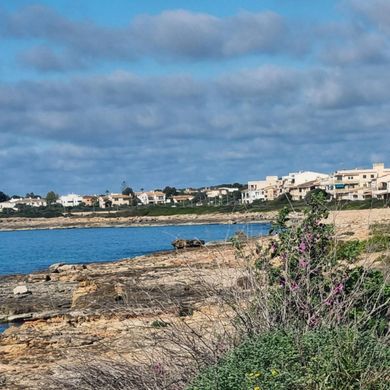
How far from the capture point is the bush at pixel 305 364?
17.8ft

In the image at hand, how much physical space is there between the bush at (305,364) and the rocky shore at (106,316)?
4.58 feet

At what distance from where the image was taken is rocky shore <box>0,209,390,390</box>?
26.4ft

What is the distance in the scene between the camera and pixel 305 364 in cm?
573

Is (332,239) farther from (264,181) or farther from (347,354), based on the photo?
(264,181)

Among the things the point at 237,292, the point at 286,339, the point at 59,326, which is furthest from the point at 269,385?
the point at 59,326

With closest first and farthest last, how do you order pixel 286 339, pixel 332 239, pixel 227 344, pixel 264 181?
pixel 286 339 < pixel 227 344 < pixel 332 239 < pixel 264 181

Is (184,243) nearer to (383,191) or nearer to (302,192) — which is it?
(383,191)

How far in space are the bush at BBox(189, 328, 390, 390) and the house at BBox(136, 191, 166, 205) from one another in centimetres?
17219

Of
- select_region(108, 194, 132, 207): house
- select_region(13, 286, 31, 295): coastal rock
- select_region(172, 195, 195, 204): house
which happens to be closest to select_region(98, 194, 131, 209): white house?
select_region(108, 194, 132, 207): house

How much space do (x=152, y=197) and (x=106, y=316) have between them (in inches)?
6722

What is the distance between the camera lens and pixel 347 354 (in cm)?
563

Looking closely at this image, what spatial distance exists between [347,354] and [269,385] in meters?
0.70

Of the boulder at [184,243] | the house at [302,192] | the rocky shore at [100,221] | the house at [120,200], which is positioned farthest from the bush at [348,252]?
the house at [120,200]

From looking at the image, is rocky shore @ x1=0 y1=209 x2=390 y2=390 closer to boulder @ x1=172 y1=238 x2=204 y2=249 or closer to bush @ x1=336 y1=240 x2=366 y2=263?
boulder @ x1=172 y1=238 x2=204 y2=249
